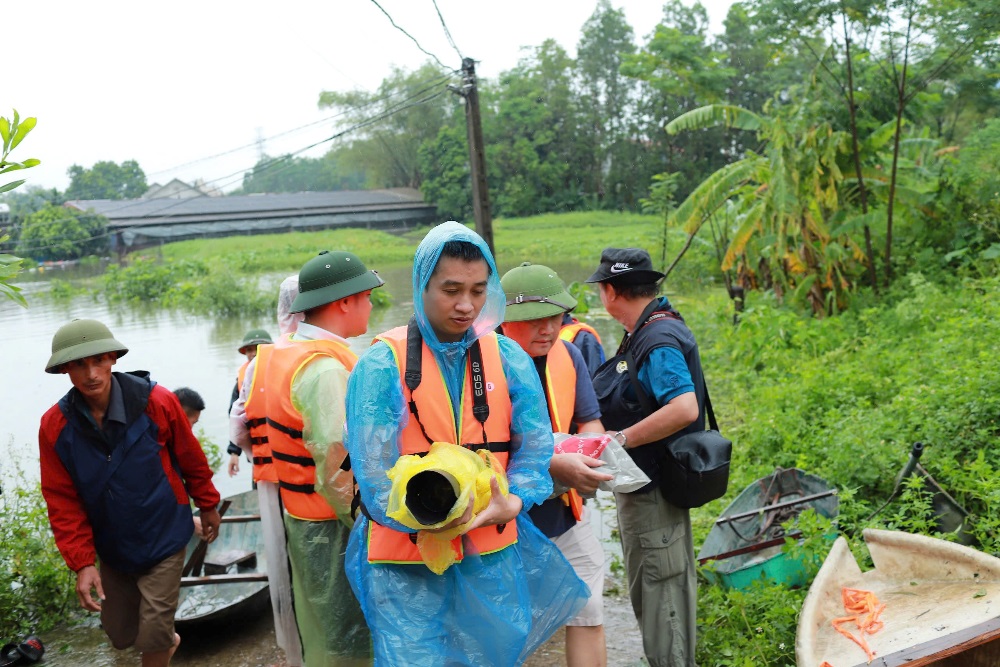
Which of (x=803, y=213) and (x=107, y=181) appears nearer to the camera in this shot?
(x=803, y=213)

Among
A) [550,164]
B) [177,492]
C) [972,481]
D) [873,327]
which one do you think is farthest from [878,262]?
[550,164]

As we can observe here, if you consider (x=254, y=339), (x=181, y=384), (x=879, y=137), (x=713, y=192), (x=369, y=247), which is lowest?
(x=181, y=384)

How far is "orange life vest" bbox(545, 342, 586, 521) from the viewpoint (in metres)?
3.01

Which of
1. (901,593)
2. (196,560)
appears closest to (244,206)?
(196,560)

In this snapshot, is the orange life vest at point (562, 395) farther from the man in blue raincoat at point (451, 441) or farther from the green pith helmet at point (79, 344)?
the green pith helmet at point (79, 344)

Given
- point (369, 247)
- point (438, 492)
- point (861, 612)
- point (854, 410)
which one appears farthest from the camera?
point (369, 247)

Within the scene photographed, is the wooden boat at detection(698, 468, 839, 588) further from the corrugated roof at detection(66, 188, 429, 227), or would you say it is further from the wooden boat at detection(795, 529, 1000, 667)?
the corrugated roof at detection(66, 188, 429, 227)

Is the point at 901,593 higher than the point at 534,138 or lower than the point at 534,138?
lower

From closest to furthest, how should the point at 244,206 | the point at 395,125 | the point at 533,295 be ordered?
the point at 533,295 < the point at 395,125 < the point at 244,206

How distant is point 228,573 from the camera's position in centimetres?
543

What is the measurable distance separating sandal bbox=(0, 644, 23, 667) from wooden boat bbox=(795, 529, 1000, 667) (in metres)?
4.14

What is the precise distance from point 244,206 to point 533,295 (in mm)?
33799

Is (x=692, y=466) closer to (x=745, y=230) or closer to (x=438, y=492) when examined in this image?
(x=438, y=492)

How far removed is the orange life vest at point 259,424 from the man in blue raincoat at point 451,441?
52.4 inches
